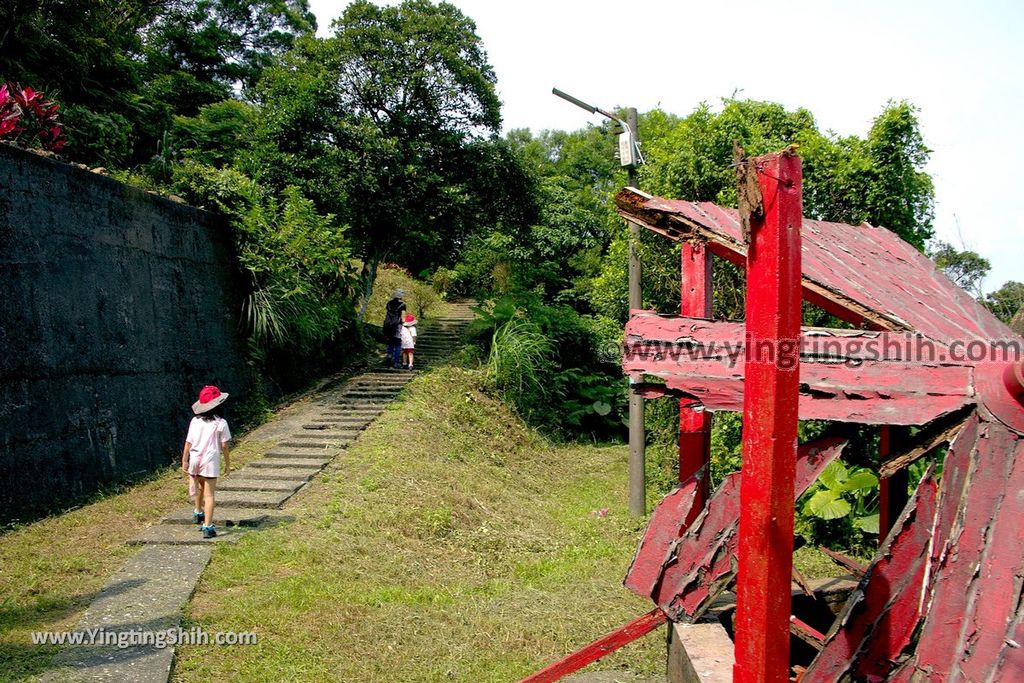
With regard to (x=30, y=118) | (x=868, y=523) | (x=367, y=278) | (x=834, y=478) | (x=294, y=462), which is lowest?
(x=868, y=523)

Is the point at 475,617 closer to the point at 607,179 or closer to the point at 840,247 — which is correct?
the point at 840,247

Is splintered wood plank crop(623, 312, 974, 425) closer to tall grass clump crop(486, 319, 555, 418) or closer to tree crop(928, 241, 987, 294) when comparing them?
tree crop(928, 241, 987, 294)

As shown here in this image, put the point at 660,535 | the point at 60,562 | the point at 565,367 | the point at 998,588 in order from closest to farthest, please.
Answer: the point at 998,588 < the point at 660,535 < the point at 60,562 < the point at 565,367

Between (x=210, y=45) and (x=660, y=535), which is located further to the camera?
(x=210, y=45)

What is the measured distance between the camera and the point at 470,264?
15531mm

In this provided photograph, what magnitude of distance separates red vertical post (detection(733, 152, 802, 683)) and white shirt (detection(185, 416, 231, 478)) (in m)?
5.53

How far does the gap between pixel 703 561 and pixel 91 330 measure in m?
7.11

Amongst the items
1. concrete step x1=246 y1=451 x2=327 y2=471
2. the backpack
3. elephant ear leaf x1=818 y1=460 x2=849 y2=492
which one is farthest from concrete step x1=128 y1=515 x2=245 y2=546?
the backpack

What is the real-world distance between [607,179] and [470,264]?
11591 millimetres

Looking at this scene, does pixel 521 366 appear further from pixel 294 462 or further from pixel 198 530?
pixel 198 530

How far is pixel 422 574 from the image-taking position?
21.4ft

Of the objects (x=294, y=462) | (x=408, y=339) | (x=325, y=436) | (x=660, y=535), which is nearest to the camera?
(x=660, y=535)

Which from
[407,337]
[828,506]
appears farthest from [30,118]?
[828,506]

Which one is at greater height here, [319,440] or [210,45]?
[210,45]
